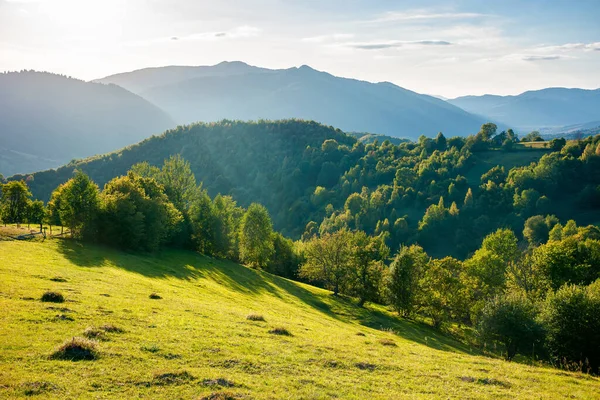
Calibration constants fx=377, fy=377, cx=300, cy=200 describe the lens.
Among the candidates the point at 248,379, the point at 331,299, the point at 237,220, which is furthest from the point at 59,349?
the point at 237,220

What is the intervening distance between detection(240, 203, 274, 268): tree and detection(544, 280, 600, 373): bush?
64303 millimetres

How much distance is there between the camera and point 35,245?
50.7 meters

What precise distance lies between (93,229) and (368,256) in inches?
1964

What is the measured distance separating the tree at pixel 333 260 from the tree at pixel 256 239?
53.3ft

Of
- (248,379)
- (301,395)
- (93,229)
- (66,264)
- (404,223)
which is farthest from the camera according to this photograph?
(404,223)

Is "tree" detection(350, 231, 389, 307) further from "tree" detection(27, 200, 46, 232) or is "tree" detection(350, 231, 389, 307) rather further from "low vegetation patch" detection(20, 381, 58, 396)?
"tree" detection(27, 200, 46, 232)

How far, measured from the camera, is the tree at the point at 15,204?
83625 mm

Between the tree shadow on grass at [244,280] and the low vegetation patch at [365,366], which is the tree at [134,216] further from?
the low vegetation patch at [365,366]

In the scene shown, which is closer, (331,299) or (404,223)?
(331,299)

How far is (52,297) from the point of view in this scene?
88.9 ft

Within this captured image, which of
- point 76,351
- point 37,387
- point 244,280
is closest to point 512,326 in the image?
point 244,280

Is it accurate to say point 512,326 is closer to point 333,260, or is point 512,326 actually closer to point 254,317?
point 254,317

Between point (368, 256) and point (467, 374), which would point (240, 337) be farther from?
point (368, 256)

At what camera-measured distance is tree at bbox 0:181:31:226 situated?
8362cm
